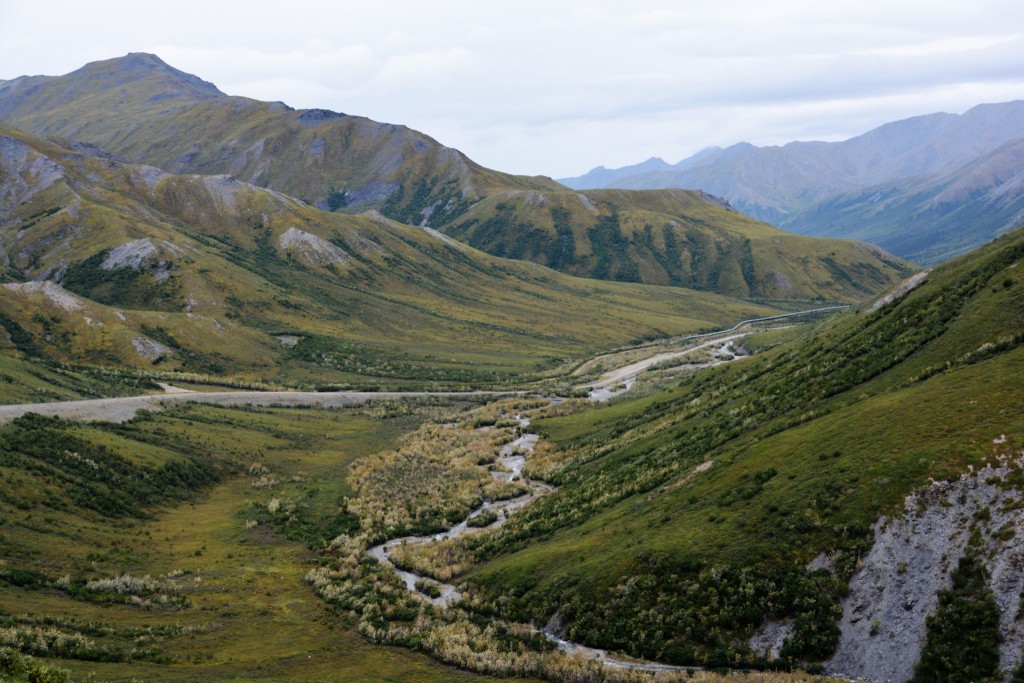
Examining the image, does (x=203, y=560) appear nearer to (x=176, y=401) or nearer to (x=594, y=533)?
(x=594, y=533)

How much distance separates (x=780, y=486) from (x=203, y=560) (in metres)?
46.2

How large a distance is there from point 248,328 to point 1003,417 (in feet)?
583

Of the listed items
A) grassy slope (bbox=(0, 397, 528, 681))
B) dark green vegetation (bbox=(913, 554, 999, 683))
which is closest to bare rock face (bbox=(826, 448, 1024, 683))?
dark green vegetation (bbox=(913, 554, 999, 683))

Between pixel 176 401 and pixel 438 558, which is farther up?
pixel 176 401

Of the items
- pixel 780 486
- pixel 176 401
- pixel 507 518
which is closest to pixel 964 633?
pixel 780 486

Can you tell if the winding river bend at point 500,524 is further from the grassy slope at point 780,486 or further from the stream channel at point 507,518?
the grassy slope at point 780,486

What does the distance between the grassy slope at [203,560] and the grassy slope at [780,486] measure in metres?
11.2

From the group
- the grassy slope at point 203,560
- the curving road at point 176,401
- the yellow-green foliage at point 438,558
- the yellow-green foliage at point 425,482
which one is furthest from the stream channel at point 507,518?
the curving road at point 176,401

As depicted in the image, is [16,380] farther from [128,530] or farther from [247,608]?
[247,608]

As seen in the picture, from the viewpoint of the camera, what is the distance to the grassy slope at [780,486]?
36.1 meters

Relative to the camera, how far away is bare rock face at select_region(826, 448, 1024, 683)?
30047 millimetres

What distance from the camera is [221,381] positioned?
14062cm

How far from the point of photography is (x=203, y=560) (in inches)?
2272

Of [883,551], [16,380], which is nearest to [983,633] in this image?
[883,551]
